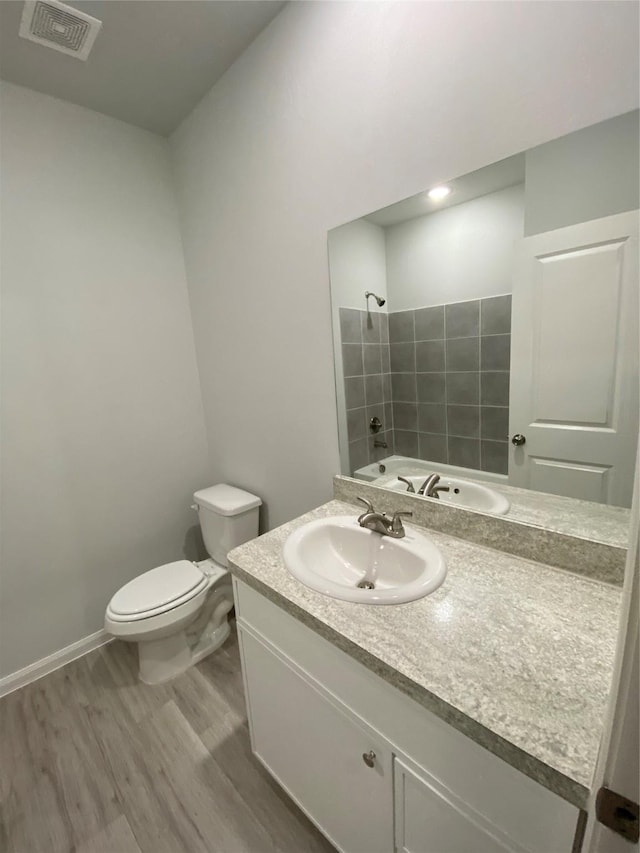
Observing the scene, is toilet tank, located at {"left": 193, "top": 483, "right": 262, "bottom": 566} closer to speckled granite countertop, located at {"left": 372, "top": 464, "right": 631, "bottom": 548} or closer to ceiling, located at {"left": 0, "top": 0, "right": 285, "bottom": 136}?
speckled granite countertop, located at {"left": 372, "top": 464, "right": 631, "bottom": 548}

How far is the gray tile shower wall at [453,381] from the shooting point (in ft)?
3.29

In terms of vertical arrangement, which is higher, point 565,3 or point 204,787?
point 565,3

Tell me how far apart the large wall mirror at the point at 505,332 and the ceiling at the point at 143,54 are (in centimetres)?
84

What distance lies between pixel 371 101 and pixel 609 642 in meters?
1.49

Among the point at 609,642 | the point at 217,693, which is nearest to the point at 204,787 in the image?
the point at 217,693

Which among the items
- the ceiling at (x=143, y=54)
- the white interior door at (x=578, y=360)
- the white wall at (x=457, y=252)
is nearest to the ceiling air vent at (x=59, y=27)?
the ceiling at (x=143, y=54)

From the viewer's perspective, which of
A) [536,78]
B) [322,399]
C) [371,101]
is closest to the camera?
[536,78]

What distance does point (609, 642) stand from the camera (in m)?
0.67

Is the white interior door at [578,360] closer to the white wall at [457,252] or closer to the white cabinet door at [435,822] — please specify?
the white wall at [457,252]

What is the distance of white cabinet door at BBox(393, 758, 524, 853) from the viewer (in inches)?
23.2

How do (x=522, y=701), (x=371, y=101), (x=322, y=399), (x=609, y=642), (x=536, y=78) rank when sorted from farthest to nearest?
(x=322, y=399), (x=371, y=101), (x=536, y=78), (x=609, y=642), (x=522, y=701)

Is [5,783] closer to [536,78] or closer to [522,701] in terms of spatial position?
[522,701]

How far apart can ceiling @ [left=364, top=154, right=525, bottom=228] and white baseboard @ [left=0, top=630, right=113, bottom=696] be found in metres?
2.36

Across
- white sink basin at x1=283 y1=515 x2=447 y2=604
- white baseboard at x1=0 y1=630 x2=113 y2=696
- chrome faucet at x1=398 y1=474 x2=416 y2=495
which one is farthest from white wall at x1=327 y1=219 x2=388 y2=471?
white baseboard at x1=0 y1=630 x2=113 y2=696
